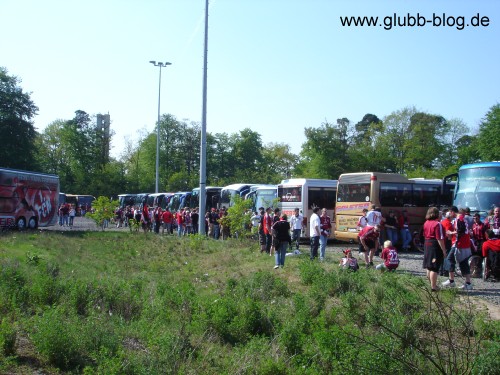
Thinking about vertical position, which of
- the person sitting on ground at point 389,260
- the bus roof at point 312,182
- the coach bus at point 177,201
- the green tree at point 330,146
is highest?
the green tree at point 330,146

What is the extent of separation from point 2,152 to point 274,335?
58.0 m

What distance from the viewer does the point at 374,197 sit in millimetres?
24219

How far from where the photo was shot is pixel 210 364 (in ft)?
25.0

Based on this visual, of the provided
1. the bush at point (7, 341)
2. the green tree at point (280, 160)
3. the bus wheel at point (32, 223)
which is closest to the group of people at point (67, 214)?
the bus wheel at point (32, 223)

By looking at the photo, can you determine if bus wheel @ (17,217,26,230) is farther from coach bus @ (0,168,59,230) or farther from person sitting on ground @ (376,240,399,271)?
person sitting on ground @ (376,240,399,271)

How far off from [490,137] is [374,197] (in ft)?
98.6

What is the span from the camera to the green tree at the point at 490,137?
48.0 m

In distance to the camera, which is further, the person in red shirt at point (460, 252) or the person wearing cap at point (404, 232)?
the person wearing cap at point (404, 232)

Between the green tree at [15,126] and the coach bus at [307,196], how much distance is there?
4168 cm

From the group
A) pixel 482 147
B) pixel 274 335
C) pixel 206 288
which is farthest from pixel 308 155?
pixel 274 335

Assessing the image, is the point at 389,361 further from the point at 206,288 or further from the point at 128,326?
the point at 206,288

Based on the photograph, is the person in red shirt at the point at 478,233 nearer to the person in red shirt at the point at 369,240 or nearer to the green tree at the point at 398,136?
the person in red shirt at the point at 369,240

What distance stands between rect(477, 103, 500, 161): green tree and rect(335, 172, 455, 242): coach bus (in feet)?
80.3

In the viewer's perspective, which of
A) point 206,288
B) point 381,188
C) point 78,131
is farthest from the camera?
point 78,131
